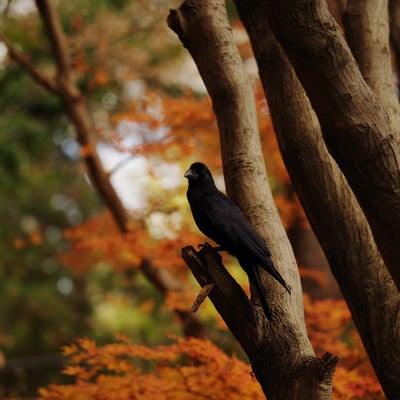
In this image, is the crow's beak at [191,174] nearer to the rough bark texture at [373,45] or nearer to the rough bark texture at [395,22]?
the rough bark texture at [373,45]

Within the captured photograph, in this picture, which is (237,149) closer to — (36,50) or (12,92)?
(12,92)

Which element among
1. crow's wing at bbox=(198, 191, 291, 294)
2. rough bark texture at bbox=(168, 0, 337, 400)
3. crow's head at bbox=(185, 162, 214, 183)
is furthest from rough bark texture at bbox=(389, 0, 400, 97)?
crow's wing at bbox=(198, 191, 291, 294)

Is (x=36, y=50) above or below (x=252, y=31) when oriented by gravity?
above

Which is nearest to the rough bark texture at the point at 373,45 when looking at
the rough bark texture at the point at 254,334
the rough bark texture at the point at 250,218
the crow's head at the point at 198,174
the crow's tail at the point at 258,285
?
the rough bark texture at the point at 250,218

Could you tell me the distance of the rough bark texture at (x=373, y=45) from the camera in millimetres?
4371

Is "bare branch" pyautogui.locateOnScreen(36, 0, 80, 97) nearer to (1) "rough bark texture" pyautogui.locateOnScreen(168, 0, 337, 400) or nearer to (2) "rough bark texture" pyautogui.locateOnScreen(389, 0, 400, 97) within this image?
(2) "rough bark texture" pyautogui.locateOnScreen(389, 0, 400, 97)

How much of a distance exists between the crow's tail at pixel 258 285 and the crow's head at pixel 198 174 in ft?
2.61

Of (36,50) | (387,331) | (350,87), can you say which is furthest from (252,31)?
(36,50)

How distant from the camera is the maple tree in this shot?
4.78m

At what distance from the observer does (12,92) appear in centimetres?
1163

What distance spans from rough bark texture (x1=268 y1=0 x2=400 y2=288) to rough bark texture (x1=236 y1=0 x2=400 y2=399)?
2.64 feet

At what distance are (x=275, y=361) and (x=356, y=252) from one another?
1.17 meters

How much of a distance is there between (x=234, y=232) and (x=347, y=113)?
924mm

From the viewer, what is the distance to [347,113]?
300 cm
